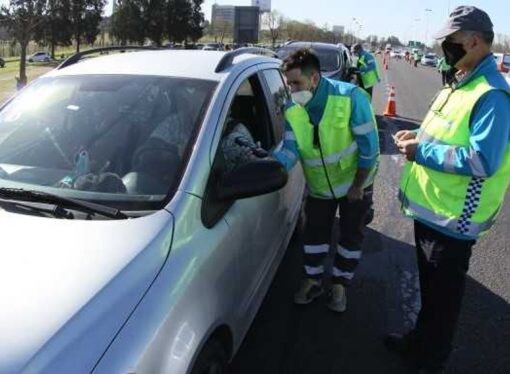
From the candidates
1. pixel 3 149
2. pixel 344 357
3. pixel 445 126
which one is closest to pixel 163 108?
pixel 3 149

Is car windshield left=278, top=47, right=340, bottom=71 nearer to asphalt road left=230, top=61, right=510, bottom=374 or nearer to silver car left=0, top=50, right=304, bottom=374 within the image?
asphalt road left=230, top=61, right=510, bottom=374

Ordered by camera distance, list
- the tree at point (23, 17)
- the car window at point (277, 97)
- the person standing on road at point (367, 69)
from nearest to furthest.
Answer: the car window at point (277, 97) → the person standing on road at point (367, 69) → the tree at point (23, 17)

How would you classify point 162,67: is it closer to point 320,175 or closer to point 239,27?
point 320,175

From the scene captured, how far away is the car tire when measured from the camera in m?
2.15

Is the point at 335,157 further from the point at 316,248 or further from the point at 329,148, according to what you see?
the point at 316,248

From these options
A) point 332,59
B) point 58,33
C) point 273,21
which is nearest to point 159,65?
point 332,59

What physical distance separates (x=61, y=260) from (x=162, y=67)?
147cm

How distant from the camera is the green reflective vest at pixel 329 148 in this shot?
11.4 feet

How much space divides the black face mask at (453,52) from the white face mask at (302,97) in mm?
872

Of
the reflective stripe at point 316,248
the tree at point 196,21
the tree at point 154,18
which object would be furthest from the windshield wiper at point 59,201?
the tree at point 196,21

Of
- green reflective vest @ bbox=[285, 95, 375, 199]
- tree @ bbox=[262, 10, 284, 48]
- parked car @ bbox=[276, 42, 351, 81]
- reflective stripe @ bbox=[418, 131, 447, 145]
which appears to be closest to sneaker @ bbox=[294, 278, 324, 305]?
green reflective vest @ bbox=[285, 95, 375, 199]

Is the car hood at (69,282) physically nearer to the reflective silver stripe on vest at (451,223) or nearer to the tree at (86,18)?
the reflective silver stripe on vest at (451,223)

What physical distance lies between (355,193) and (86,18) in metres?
64.7

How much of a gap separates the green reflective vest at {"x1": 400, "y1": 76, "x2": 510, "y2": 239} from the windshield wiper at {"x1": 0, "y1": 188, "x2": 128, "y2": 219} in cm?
153
